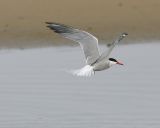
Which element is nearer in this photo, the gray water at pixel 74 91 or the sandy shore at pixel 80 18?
the gray water at pixel 74 91

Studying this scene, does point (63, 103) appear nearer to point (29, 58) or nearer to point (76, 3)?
point (29, 58)

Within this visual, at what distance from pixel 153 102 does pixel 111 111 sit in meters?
0.67

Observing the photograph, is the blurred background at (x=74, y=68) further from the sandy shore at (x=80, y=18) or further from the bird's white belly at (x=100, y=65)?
the bird's white belly at (x=100, y=65)

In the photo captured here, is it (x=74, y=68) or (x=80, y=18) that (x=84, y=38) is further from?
(x=80, y=18)

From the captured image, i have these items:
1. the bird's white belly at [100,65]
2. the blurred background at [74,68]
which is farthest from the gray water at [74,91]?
the bird's white belly at [100,65]

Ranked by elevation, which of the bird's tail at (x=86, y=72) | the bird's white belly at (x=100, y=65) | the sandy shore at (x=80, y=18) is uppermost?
the bird's tail at (x=86, y=72)

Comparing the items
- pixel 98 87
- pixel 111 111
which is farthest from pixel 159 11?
pixel 111 111

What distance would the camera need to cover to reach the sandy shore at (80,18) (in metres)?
16.8

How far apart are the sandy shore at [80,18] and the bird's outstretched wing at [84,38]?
4.28 metres

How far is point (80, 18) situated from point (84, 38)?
18.0 feet

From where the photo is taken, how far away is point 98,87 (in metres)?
13.7

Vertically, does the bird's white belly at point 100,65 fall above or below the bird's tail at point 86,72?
below

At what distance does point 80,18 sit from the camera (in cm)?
1762

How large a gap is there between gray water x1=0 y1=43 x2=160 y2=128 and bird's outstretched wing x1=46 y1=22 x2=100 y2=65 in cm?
76
